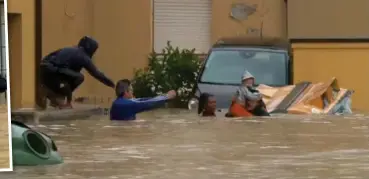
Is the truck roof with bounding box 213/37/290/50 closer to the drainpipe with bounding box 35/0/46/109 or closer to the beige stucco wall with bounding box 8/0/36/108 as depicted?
the drainpipe with bounding box 35/0/46/109

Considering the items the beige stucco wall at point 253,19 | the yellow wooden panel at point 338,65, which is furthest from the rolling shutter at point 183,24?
the yellow wooden panel at point 338,65

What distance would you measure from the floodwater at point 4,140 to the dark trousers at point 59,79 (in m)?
6.79

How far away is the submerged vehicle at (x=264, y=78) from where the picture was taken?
16781 millimetres

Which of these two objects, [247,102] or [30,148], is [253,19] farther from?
[30,148]

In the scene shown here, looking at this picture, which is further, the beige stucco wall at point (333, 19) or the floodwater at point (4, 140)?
the beige stucco wall at point (333, 19)

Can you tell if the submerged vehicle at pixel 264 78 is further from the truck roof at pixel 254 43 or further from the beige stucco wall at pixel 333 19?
the beige stucco wall at pixel 333 19

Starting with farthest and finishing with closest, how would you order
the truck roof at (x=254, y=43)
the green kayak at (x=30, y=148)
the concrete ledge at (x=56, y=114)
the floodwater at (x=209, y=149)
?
1. the truck roof at (x=254, y=43)
2. the concrete ledge at (x=56, y=114)
3. the green kayak at (x=30, y=148)
4. the floodwater at (x=209, y=149)

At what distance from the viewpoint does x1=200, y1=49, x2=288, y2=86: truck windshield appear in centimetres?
1775

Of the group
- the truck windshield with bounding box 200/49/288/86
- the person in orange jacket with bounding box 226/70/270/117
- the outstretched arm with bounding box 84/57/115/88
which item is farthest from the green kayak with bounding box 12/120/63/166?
the truck windshield with bounding box 200/49/288/86

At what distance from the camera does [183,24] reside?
79.3 feet

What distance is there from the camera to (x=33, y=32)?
1551 cm

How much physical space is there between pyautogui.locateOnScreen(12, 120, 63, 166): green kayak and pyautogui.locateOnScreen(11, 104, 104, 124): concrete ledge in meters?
2.74

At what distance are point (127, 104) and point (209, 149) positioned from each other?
3.54 meters

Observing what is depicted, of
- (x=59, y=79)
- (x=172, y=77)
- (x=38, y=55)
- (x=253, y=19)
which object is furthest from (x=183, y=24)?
(x=59, y=79)
